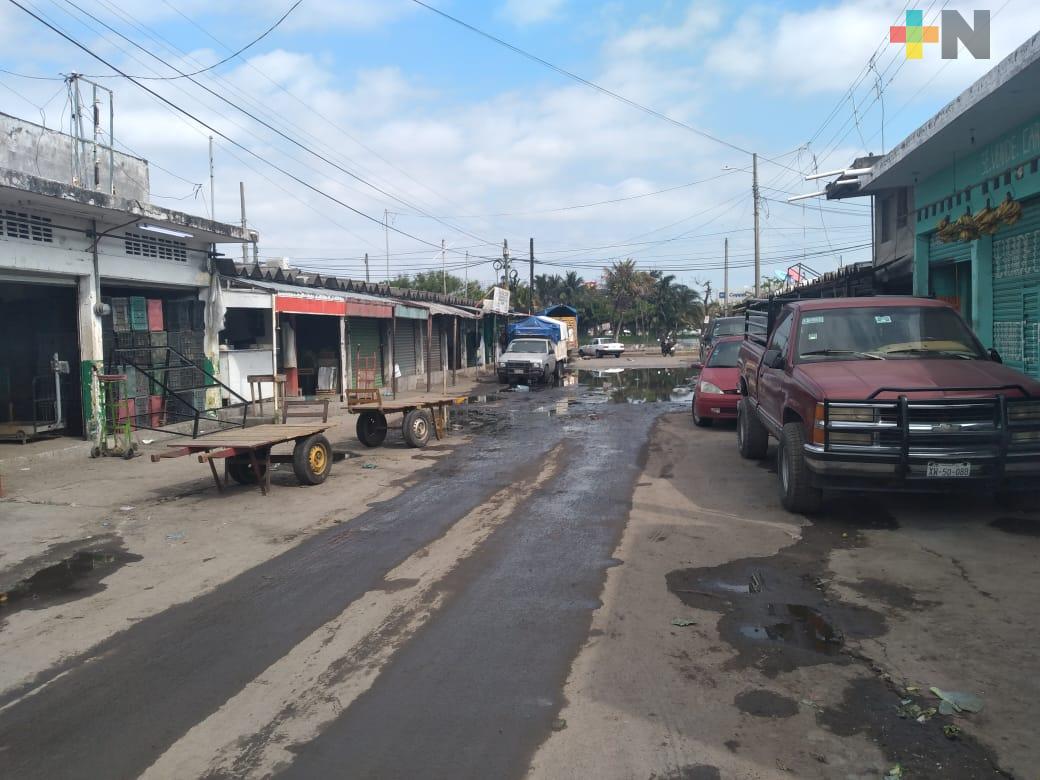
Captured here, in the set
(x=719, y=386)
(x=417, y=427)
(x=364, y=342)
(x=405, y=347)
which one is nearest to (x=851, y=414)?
(x=417, y=427)

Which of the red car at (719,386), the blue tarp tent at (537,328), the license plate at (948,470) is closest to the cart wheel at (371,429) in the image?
the red car at (719,386)

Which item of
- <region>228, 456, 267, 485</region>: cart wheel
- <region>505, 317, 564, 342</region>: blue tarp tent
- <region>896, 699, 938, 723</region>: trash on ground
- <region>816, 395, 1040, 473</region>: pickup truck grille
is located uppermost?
<region>505, 317, 564, 342</region>: blue tarp tent

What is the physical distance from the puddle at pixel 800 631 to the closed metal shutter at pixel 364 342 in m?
19.3

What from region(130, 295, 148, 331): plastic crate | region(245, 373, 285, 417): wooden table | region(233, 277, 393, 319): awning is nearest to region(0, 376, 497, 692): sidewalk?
region(245, 373, 285, 417): wooden table

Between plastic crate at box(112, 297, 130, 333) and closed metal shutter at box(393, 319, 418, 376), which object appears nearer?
plastic crate at box(112, 297, 130, 333)

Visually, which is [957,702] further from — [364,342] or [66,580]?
[364,342]

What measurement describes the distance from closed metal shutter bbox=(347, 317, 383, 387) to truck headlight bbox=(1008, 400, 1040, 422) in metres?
18.8

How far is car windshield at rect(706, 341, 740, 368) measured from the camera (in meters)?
15.8

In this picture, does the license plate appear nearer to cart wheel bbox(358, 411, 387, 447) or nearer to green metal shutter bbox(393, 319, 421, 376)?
cart wheel bbox(358, 411, 387, 447)

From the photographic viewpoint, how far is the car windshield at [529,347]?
1190 inches

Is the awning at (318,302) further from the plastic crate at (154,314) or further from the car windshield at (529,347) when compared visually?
the car windshield at (529,347)

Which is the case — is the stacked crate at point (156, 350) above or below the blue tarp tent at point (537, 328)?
below

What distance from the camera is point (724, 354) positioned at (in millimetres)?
15969

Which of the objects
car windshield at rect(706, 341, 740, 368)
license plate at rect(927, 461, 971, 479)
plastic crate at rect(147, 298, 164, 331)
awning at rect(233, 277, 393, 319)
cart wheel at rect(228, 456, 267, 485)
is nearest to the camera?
license plate at rect(927, 461, 971, 479)
